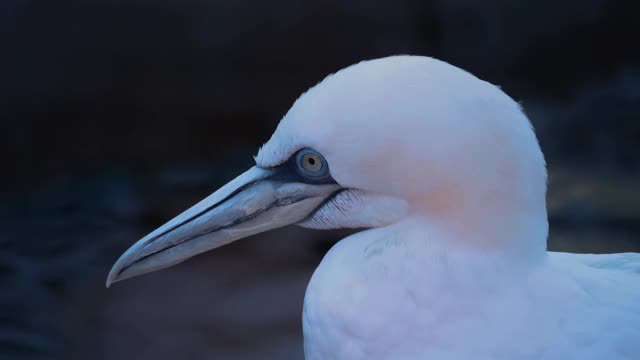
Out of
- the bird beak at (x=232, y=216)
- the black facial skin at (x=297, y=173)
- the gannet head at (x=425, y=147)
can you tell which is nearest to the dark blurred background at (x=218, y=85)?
the bird beak at (x=232, y=216)

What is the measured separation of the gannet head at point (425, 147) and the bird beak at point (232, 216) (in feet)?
0.29

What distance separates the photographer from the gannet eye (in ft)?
5.06

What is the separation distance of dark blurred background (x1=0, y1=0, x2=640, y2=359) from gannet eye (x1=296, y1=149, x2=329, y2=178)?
78.7 inches

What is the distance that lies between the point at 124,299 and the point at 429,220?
1.97 metres

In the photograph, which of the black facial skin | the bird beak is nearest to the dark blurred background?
the bird beak

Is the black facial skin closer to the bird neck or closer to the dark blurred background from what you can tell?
the bird neck

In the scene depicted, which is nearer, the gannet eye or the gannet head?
the gannet head

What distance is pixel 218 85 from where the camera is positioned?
4047 mm

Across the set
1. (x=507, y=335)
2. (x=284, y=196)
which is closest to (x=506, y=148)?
(x=507, y=335)

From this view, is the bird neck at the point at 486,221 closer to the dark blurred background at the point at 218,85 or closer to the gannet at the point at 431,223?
the gannet at the point at 431,223

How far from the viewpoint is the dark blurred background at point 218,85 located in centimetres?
375

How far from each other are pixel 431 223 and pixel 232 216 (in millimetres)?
386

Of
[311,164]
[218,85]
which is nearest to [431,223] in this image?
[311,164]

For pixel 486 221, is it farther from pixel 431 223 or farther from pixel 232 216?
pixel 232 216
